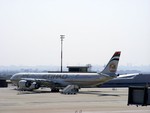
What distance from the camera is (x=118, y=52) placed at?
85375mm

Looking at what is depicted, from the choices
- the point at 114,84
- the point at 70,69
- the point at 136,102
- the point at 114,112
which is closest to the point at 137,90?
the point at 136,102

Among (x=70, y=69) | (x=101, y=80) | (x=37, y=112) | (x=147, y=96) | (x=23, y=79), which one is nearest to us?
(x=147, y=96)

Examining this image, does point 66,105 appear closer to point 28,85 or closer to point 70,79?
point 70,79

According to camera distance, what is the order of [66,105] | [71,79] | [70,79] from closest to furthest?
[66,105]
[71,79]
[70,79]

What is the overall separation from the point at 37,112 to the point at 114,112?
7.79 m

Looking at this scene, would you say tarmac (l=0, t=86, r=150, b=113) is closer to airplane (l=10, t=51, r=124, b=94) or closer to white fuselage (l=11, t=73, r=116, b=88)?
airplane (l=10, t=51, r=124, b=94)

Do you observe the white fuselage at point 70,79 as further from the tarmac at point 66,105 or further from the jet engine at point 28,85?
the tarmac at point 66,105

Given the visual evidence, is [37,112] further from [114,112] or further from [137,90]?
[137,90]

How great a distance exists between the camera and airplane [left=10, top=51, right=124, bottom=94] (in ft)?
277

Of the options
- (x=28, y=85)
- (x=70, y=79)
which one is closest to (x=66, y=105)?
(x=70, y=79)

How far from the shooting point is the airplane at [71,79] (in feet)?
277

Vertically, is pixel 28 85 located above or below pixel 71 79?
below

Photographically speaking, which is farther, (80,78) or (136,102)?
(80,78)

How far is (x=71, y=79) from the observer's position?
3433 inches
